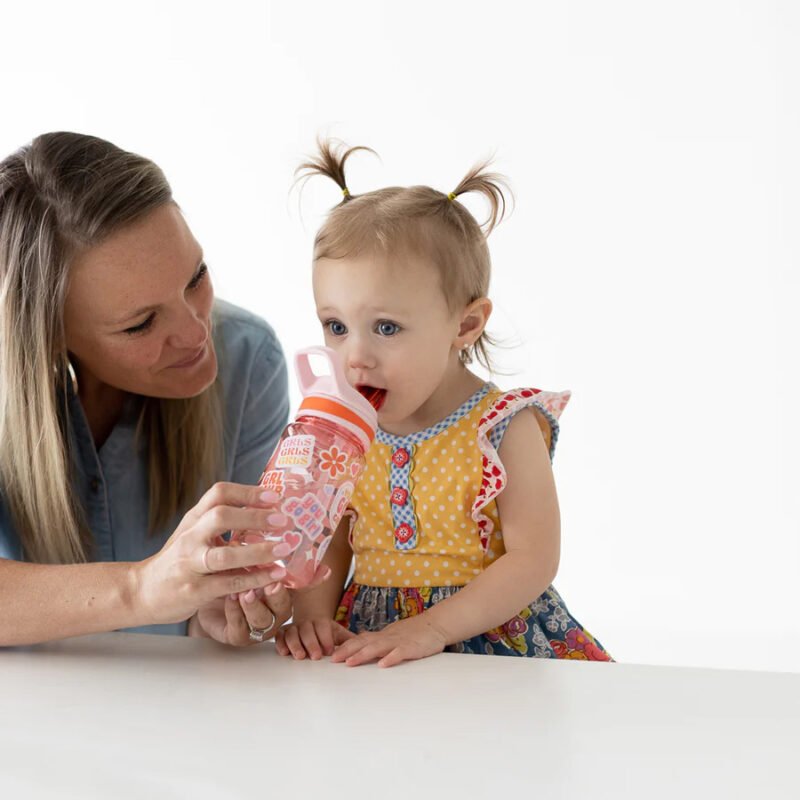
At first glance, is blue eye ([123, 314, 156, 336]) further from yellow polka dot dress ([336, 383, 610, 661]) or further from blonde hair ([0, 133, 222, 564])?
yellow polka dot dress ([336, 383, 610, 661])

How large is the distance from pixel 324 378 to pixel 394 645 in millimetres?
Result: 303

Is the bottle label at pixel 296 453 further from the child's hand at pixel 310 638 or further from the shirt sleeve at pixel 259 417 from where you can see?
the shirt sleeve at pixel 259 417

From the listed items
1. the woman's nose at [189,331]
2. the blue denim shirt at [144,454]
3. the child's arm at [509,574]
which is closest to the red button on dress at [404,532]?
the child's arm at [509,574]

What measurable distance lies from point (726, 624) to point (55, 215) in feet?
9.07

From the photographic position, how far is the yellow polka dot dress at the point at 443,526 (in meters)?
1.30

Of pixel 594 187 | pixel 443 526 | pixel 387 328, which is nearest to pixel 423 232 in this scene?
pixel 387 328

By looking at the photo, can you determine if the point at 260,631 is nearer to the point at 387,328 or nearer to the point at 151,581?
the point at 151,581

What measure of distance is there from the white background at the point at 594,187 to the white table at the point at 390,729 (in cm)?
234

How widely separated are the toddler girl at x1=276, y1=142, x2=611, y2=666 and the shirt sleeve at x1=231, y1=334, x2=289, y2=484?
1.36 feet

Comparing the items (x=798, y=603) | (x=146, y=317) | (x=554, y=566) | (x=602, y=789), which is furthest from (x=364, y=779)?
(x=798, y=603)

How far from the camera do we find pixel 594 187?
3408 millimetres

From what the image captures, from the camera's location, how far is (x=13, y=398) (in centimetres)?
143

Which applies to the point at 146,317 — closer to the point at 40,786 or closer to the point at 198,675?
the point at 198,675

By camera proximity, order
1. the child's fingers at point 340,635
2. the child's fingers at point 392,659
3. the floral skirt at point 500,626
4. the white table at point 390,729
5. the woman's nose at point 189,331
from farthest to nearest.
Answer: the woman's nose at point 189,331 → the floral skirt at point 500,626 → the child's fingers at point 340,635 → the child's fingers at point 392,659 → the white table at point 390,729
